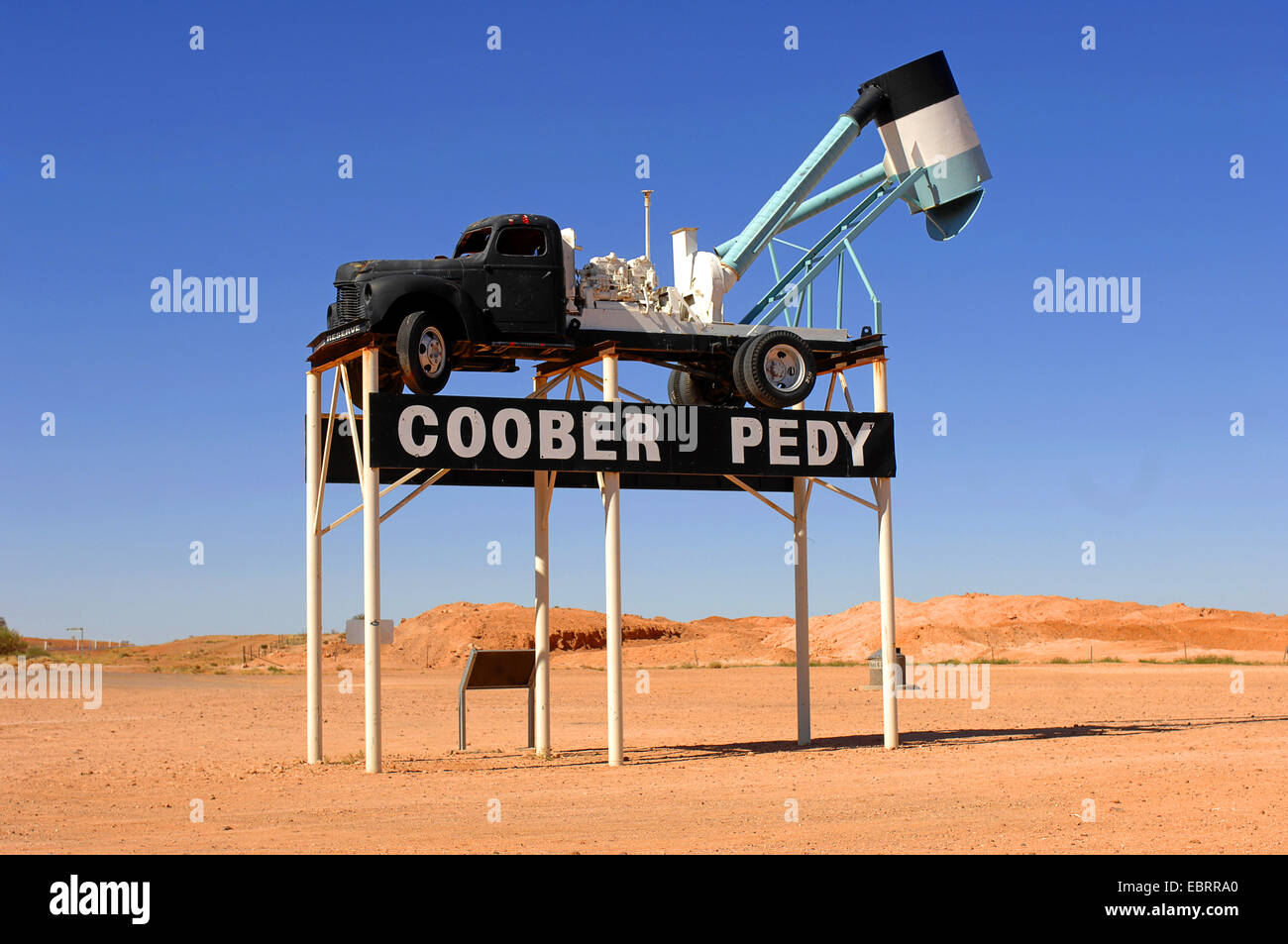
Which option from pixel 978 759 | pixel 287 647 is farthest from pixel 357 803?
pixel 287 647

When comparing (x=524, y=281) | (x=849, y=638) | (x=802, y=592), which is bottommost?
(x=849, y=638)

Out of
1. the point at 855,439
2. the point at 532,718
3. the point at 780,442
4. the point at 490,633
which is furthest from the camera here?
the point at 490,633

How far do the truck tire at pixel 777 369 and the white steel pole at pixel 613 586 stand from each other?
7.52ft

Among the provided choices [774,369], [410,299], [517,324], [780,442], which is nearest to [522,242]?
[517,324]

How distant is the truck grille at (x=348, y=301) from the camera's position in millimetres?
20562

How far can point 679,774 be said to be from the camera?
20297 millimetres

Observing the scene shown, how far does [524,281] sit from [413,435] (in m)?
2.89

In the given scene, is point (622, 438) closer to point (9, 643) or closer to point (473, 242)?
point (473, 242)

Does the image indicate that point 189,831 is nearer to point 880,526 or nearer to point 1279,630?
point 880,526

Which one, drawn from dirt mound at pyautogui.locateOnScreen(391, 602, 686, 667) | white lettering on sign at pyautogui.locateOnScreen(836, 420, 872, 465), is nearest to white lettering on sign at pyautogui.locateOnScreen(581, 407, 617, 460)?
white lettering on sign at pyautogui.locateOnScreen(836, 420, 872, 465)

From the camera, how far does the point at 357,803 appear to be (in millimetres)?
17266

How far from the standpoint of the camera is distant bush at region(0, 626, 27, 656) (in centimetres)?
7275

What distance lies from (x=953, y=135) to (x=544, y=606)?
10943mm

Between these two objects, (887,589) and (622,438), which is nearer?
(622,438)
